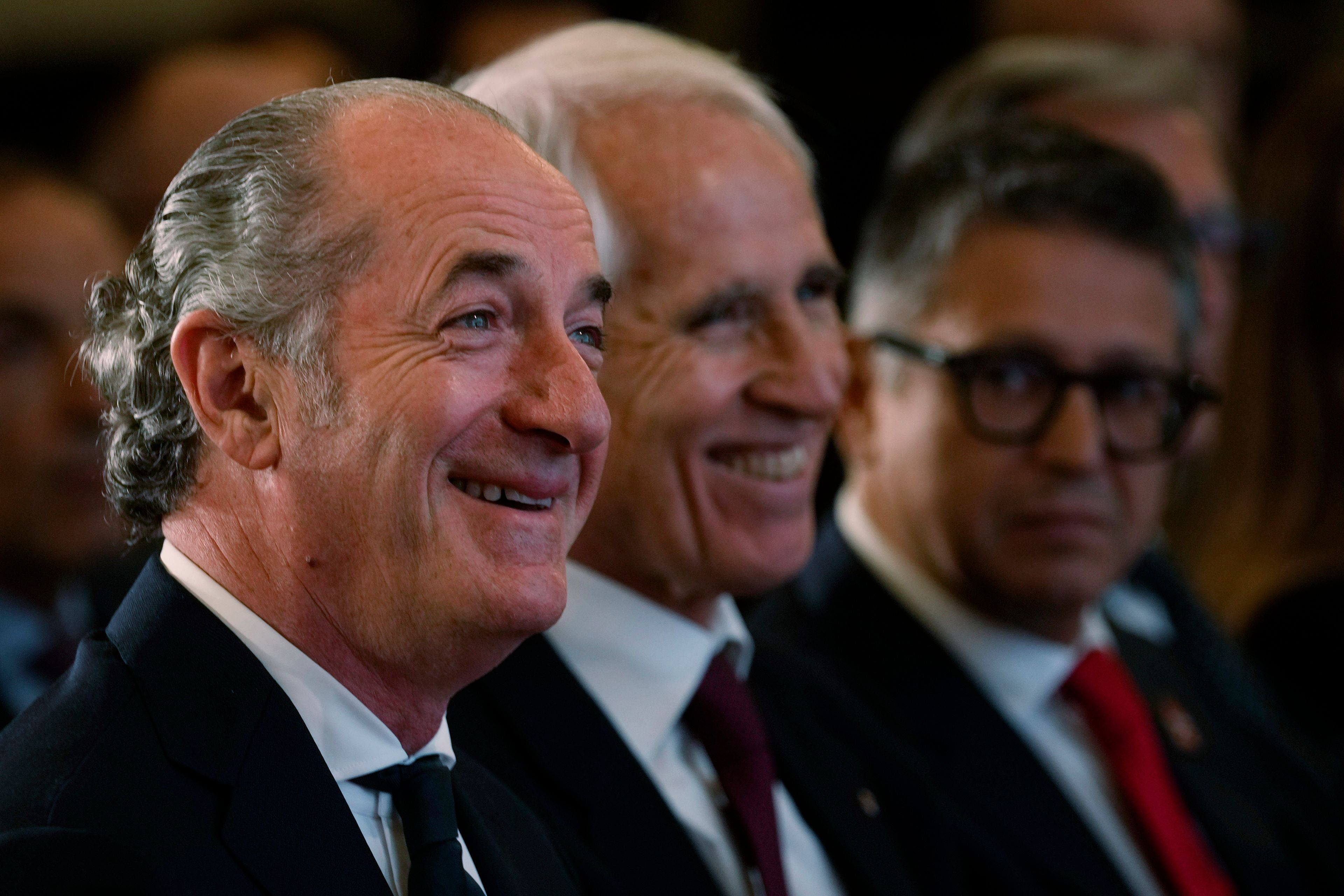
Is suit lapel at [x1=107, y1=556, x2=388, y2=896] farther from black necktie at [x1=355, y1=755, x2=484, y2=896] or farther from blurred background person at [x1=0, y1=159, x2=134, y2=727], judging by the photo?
blurred background person at [x1=0, y1=159, x2=134, y2=727]

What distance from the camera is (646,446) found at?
2.25 metres

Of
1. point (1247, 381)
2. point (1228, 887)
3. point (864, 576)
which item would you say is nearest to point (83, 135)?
point (864, 576)

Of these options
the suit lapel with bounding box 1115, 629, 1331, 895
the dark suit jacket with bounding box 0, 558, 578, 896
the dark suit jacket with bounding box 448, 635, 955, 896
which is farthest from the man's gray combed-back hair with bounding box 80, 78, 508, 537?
the suit lapel with bounding box 1115, 629, 1331, 895

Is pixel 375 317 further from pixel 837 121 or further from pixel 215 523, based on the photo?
pixel 837 121

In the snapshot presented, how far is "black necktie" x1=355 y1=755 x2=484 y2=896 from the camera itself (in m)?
1.42

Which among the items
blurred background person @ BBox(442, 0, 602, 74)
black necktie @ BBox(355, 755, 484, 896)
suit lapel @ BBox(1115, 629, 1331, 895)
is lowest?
suit lapel @ BBox(1115, 629, 1331, 895)

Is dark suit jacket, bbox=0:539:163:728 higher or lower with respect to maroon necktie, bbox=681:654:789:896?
lower

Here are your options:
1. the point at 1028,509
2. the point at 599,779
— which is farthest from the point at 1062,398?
the point at 599,779

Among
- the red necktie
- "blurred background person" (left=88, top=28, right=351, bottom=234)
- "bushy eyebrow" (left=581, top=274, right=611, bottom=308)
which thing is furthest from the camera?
"blurred background person" (left=88, top=28, right=351, bottom=234)

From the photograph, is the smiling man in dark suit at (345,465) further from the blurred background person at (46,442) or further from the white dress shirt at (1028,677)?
the blurred background person at (46,442)

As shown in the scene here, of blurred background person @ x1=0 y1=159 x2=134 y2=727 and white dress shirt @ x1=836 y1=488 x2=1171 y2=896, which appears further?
blurred background person @ x1=0 y1=159 x2=134 y2=727

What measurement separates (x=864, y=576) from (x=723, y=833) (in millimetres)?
903

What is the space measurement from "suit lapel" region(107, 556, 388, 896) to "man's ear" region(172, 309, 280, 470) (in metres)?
0.15

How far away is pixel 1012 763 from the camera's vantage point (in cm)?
277
